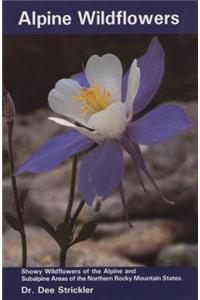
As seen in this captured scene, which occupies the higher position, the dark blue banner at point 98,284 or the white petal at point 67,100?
the white petal at point 67,100

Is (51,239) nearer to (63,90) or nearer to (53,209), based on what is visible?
(53,209)

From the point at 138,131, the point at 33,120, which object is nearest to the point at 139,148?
the point at 138,131

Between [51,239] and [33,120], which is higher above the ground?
[33,120]

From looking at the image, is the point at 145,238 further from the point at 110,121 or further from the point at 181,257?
the point at 110,121

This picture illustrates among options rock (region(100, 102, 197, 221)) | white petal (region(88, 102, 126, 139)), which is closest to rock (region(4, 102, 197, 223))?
rock (region(100, 102, 197, 221))

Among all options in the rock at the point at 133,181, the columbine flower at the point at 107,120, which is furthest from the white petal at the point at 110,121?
the rock at the point at 133,181

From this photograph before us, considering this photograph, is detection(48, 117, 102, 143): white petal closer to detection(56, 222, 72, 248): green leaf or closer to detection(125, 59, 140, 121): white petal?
detection(125, 59, 140, 121): white petal

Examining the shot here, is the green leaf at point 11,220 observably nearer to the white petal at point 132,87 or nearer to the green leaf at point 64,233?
the green leaf at point 64,233
